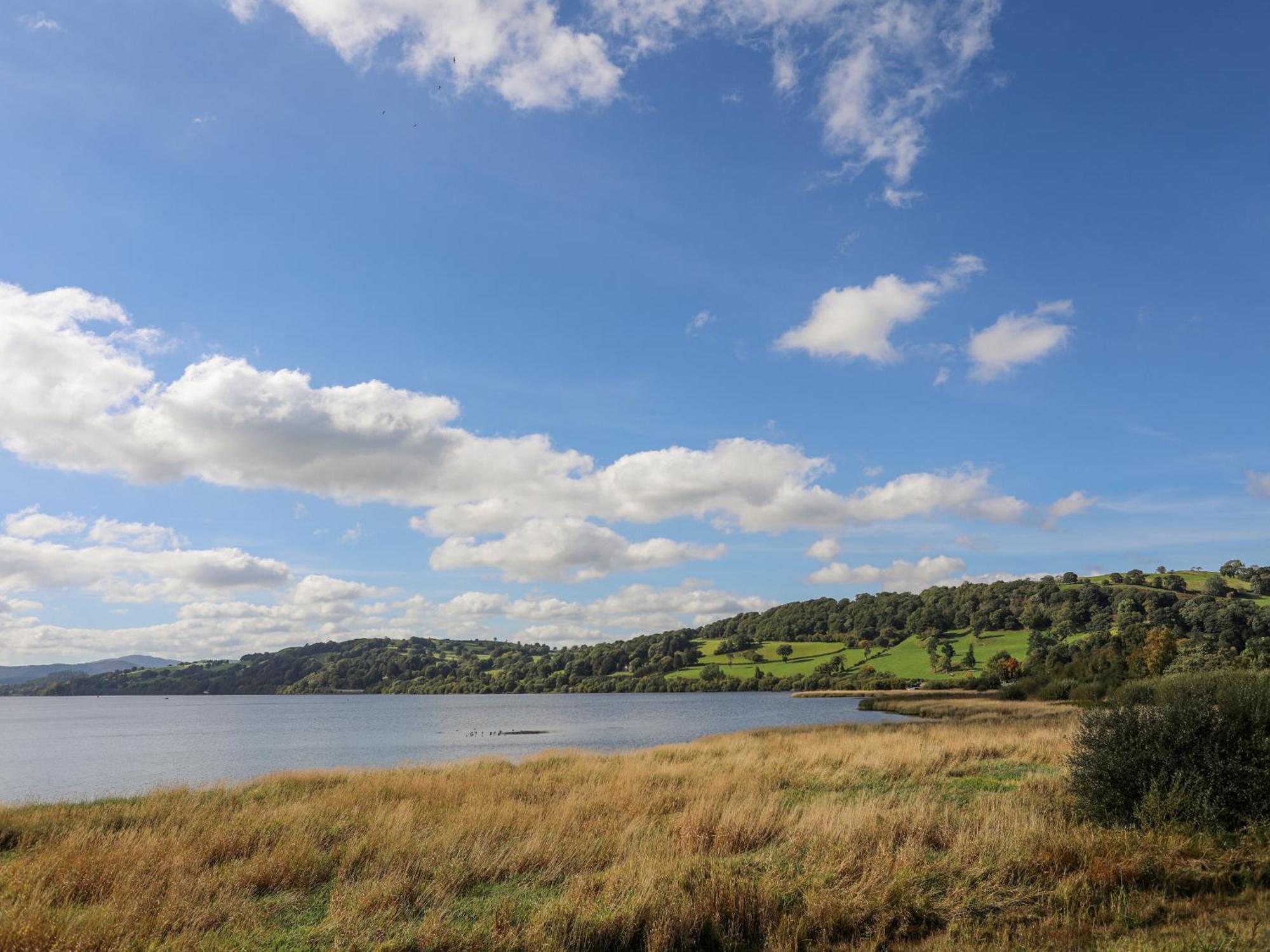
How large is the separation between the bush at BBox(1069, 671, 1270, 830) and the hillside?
2143 inches

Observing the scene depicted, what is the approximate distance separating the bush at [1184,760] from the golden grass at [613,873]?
0.75m

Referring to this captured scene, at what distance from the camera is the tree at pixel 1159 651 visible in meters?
73.6

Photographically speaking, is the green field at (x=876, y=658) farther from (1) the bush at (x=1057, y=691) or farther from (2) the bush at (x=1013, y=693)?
(1) the bush at (x=1057, y=691)

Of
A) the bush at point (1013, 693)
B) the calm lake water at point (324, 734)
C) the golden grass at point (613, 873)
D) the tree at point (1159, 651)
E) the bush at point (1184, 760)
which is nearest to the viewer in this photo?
the golden grass at point (613, 873)

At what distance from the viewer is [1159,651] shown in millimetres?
77500

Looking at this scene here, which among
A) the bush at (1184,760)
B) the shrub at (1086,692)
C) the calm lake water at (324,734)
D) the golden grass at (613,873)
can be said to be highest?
the bush at (1184,760)

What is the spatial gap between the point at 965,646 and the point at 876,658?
51.3 ft

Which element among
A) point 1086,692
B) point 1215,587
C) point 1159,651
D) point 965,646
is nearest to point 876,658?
point 965,646

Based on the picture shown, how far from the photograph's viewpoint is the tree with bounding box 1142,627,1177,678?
73.6 meters

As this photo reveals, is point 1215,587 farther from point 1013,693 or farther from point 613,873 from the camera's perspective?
point 613,873

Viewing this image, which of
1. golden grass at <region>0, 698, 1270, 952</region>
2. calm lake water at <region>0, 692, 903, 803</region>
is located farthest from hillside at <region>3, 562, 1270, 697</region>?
golden grass at <region>0, 698, 1270, 952</region>

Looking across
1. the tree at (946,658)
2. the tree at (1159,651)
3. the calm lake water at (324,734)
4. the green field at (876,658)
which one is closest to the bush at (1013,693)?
the tree at (1159,651)

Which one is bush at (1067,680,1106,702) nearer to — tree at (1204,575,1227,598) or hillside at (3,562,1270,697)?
hillside at (3,562,1270,697)

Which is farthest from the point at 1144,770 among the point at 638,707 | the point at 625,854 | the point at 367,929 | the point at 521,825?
the point at 638,707
